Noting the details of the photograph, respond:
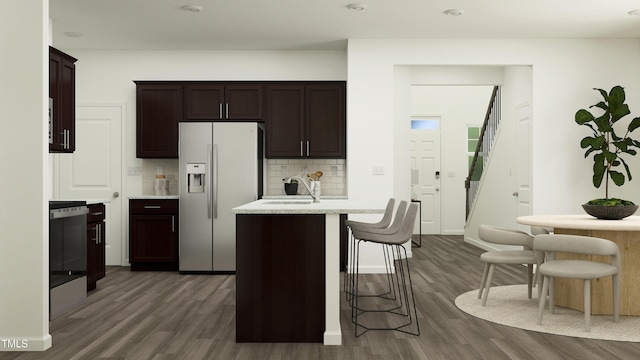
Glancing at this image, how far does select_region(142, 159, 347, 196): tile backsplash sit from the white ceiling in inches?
58.5

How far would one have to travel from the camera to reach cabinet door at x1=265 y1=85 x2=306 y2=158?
704cm

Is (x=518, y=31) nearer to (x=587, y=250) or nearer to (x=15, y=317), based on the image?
(x=587, y=250)

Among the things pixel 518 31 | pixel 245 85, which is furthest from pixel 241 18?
pixel 518 31

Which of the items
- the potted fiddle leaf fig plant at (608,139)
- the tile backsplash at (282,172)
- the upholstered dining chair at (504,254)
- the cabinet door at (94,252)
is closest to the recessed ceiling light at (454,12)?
the potted fiddle leaf fig plant at (608,139)

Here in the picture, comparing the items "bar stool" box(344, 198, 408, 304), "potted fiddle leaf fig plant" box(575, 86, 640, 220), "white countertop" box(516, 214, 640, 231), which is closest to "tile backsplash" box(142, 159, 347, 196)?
"bar stool" box(344, 198, 408, 304)

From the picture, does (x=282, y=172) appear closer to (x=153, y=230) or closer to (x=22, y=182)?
(x=153, y=230)

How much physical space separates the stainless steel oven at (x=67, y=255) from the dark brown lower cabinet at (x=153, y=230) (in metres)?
1.75

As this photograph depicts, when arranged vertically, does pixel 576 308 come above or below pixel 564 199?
below

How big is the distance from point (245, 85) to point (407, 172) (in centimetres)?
274

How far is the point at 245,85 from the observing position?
7.05 metres

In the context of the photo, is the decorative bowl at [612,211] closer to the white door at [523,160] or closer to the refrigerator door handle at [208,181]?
the white door at [523,160]

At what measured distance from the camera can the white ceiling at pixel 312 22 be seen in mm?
5484

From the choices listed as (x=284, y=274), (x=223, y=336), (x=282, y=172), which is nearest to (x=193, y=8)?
(x=282, y=172)

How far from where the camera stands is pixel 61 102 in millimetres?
4969
